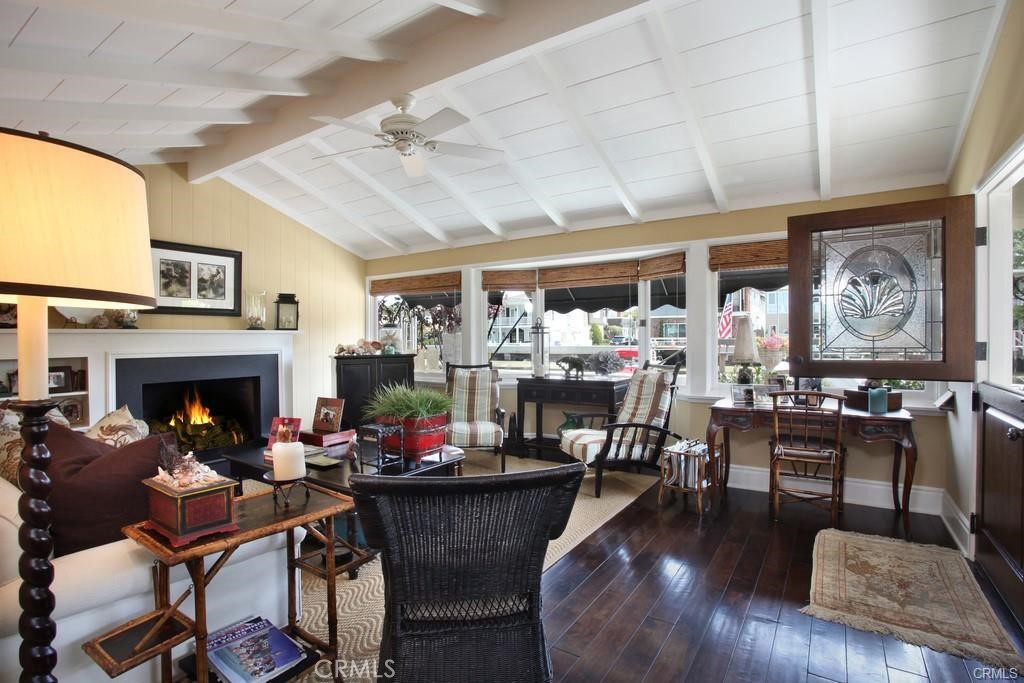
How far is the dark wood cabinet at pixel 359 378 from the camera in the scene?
554cm

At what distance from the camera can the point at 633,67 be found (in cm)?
294

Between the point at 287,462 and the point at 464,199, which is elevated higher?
the point at 464,199

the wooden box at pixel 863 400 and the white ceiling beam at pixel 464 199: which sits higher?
the white ceiling beam at pixel 464 199

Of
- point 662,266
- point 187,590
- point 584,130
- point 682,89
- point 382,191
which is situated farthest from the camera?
point 382,191

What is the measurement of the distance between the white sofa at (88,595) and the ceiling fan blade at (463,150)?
89.1 inches

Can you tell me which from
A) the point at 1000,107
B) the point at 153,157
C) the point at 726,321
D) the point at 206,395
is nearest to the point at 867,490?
the point at 726,321

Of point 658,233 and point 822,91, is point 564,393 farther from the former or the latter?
point 822,91

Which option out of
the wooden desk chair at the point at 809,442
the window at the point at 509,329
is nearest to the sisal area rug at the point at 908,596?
the wooden desk chair at the point at 809,442

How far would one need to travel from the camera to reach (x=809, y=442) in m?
3.63

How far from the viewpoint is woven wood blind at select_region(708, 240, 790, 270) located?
400 centimetres

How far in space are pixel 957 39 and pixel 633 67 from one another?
1536mm

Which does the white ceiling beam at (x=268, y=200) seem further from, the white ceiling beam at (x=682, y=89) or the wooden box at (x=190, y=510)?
the wooden box at (x=190, y=510)

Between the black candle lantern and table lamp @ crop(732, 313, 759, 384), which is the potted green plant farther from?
the black candle lantern

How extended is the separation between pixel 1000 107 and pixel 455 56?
260cm
